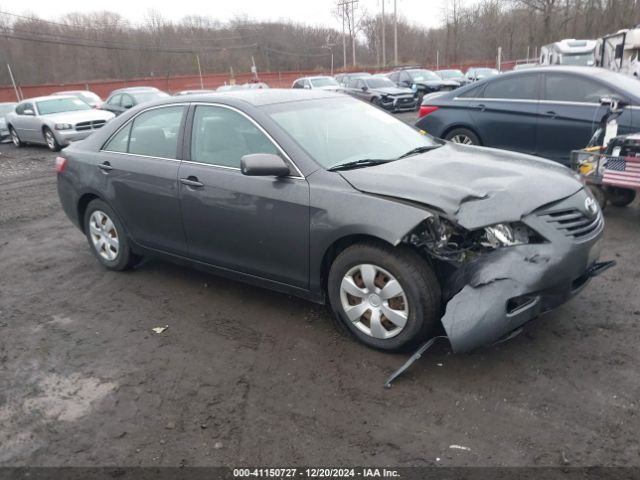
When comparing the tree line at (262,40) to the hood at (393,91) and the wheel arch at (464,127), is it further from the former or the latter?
the wheel arch at (464,127)

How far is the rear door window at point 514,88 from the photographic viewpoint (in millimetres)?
7379

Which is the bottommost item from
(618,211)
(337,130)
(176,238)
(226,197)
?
(618,211)

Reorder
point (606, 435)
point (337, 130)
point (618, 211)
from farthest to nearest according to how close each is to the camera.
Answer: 1. point (618, 211)
2. point (337, 130)
3. point (606, 435)

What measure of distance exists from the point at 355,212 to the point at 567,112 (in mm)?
4983

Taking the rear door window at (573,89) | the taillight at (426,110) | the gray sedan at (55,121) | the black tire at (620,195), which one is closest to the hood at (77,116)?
the gray sedan at (55,121)

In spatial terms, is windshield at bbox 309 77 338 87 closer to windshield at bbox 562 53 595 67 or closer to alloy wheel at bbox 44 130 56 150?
windshield at bbox 562 53 595 67

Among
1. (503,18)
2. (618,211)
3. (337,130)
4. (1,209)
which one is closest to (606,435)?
(337,130)

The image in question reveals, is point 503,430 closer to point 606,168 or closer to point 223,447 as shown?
point 223,447

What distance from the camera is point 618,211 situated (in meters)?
6.30

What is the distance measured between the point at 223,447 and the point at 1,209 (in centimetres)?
764

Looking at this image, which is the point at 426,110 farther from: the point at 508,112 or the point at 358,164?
the point at 358,164

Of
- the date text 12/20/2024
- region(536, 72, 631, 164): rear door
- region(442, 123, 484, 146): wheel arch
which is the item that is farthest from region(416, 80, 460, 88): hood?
the date text 12/20/2024

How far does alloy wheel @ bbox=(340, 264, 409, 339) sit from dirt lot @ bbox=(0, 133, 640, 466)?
20 cm

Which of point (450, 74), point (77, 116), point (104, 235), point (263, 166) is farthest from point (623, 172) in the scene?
point (450, 74)
